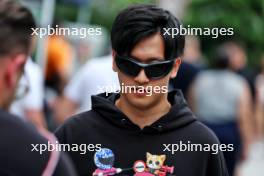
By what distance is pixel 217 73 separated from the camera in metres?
8.56

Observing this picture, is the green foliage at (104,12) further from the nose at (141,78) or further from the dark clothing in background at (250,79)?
the nose at (141,78)

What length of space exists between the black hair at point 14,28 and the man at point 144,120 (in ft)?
2.52

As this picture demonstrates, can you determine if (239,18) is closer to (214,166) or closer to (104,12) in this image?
(104,12)

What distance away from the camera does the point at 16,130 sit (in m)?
2.94

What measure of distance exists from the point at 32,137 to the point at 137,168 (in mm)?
892

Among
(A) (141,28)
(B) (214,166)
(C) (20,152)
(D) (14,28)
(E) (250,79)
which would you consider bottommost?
(E) (250,79)

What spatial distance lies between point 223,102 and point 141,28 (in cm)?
466

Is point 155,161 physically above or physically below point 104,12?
above

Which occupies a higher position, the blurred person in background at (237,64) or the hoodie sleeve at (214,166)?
the hoodie sleeve at (214,166)

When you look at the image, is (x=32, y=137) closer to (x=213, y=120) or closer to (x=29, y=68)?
(x=29, y=68)

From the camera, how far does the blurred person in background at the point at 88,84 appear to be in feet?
21.4

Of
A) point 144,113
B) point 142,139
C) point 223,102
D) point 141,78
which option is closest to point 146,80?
point 141,78

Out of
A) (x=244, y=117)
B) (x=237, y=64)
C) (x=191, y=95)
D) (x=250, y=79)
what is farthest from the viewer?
(x=250, y=79)

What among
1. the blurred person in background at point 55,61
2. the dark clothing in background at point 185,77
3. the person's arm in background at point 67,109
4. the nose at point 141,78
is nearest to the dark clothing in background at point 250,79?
the dark clothing in background at point 185,77
